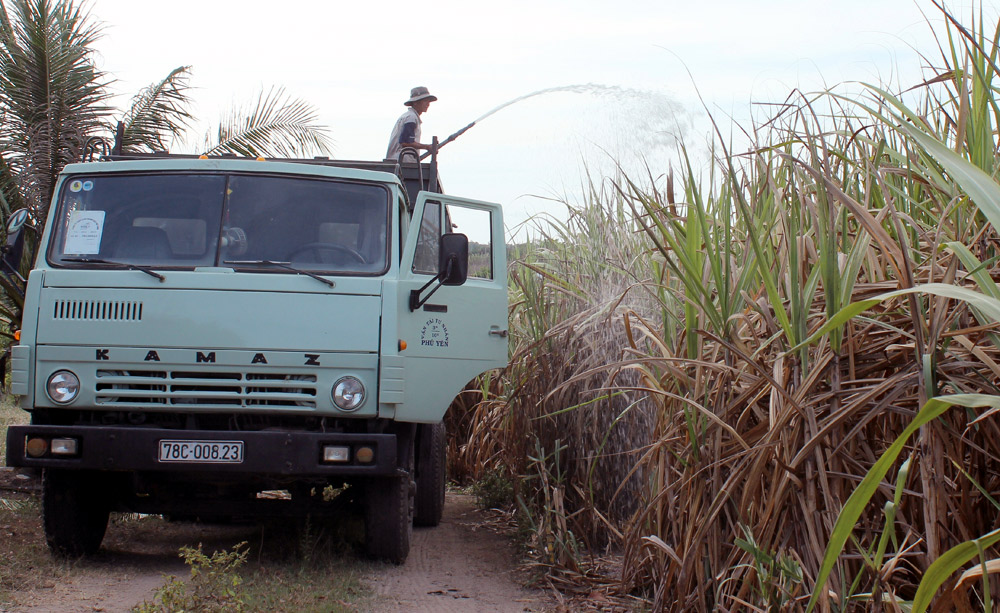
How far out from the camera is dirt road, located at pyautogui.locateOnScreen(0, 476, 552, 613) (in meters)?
4.46

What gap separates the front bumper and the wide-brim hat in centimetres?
422

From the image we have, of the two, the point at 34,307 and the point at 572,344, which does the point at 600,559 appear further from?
the point at 34,307

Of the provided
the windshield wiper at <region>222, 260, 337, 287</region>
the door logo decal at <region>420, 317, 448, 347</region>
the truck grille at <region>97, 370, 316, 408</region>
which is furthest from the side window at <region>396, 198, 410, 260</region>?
the truck grille at <region>97, 370, 316, 408</region>

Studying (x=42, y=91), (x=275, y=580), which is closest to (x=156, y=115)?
(x=42, y=91)

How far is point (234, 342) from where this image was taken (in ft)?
15.6

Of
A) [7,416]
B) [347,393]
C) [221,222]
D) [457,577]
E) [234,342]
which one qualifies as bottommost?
[457,577]

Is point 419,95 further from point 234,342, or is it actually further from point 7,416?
point 7,416

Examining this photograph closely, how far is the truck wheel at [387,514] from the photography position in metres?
5.15

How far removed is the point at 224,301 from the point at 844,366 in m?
3.11

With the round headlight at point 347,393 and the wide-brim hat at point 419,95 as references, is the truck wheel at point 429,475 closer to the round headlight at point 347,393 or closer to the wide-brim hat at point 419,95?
the round headlight at point 347,393

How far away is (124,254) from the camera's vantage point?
5.06 meters

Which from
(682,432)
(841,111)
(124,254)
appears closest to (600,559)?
(682,432)

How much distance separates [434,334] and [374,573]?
137 cm

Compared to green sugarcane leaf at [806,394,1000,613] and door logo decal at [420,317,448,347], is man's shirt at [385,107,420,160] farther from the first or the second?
green sugarcane leaf at [806,394,1000,613]
